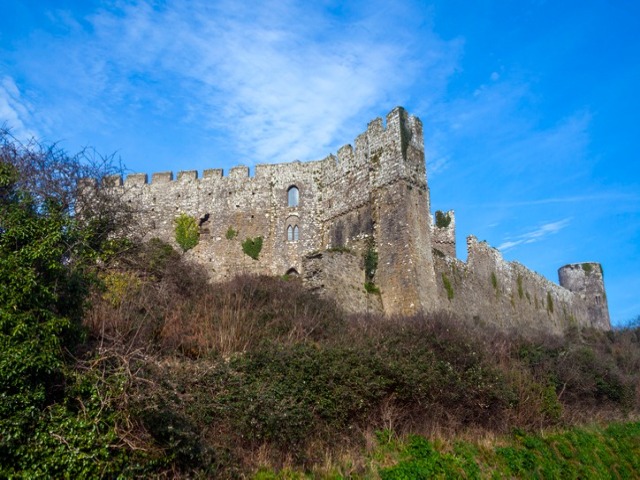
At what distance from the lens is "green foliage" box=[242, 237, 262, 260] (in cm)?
2877

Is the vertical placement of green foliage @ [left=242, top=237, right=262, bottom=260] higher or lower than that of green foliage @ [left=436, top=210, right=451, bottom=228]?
lower

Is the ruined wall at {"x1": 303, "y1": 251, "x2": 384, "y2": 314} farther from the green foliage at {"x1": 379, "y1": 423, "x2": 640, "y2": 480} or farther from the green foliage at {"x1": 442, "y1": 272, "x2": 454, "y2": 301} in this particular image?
the green foliage at {"x1": 379, "y1": 423, "x2": 640, "y2": 480}

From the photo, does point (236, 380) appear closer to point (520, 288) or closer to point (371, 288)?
point (371, 288)

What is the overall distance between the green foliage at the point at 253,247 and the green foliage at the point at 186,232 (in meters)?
2.68

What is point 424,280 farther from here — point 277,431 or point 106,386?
point 106,386

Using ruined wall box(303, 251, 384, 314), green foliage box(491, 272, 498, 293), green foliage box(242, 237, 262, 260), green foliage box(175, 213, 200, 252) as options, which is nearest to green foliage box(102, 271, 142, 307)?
ruined wall box(303, 251, 384, 314)

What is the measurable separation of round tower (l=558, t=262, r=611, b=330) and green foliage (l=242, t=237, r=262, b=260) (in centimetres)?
3021

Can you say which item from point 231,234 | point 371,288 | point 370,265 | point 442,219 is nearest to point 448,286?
point 370,265

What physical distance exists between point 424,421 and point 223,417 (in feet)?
15.1

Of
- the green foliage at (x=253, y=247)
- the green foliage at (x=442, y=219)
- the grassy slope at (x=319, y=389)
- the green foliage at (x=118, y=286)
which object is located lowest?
the grassy slope at (x=319, y=389)

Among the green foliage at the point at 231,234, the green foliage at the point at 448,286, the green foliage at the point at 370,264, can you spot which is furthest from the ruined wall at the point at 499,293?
the green foliage at the point at 231,234

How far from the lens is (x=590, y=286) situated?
4791 centimetres

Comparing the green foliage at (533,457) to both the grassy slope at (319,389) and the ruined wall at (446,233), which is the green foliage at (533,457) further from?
the ruined wall at (446,233)

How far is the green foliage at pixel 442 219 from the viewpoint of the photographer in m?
31.0
